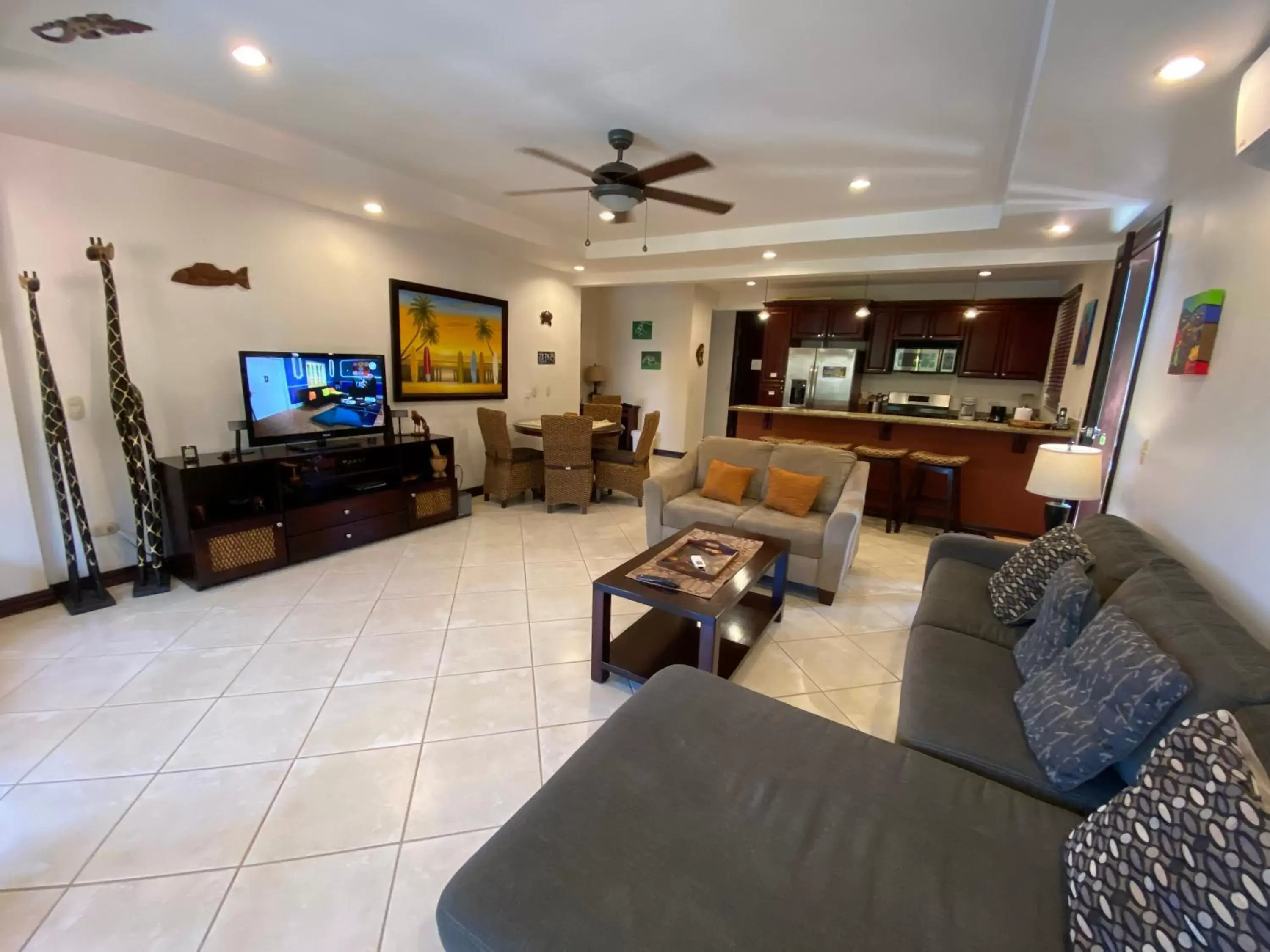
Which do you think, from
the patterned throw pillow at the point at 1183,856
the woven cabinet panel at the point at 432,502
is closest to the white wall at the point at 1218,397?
the patterned throw pillow at the point at 1183,856

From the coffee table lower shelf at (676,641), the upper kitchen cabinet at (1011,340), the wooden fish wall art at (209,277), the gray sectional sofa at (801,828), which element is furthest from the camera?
the upper kitchen cabinet at (1011,340)

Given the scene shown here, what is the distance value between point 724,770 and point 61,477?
3729 mm

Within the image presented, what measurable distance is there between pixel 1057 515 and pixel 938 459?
4.53 ft

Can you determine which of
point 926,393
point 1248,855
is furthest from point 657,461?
point 1248,855

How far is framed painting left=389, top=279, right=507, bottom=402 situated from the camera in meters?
4.61

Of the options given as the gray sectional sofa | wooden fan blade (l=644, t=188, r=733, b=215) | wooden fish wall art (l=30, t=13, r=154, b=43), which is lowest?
the gray sectional sofa

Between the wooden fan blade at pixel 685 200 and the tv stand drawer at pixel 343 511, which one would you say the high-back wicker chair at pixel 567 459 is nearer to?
the tv stand drawer at pixel 343 511

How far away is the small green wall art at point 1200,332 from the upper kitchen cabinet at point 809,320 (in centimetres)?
480

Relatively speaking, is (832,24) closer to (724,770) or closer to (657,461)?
(724,770)

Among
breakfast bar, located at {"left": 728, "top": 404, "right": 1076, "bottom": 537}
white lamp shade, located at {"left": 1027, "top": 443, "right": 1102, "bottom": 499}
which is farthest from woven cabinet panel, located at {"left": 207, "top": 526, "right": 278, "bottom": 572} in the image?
breakfast bar, located at {"left": 728, "top": 404, "right": 1076, "bottom": 537}

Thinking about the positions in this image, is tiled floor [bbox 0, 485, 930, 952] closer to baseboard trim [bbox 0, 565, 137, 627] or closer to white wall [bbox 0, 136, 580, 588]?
baseboard trim [bbox 0, 565, 137, 627]

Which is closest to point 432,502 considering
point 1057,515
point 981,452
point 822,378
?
point 1057,515

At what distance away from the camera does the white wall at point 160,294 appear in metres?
2.79

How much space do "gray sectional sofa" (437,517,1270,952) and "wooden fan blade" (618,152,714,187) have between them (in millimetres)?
2258
